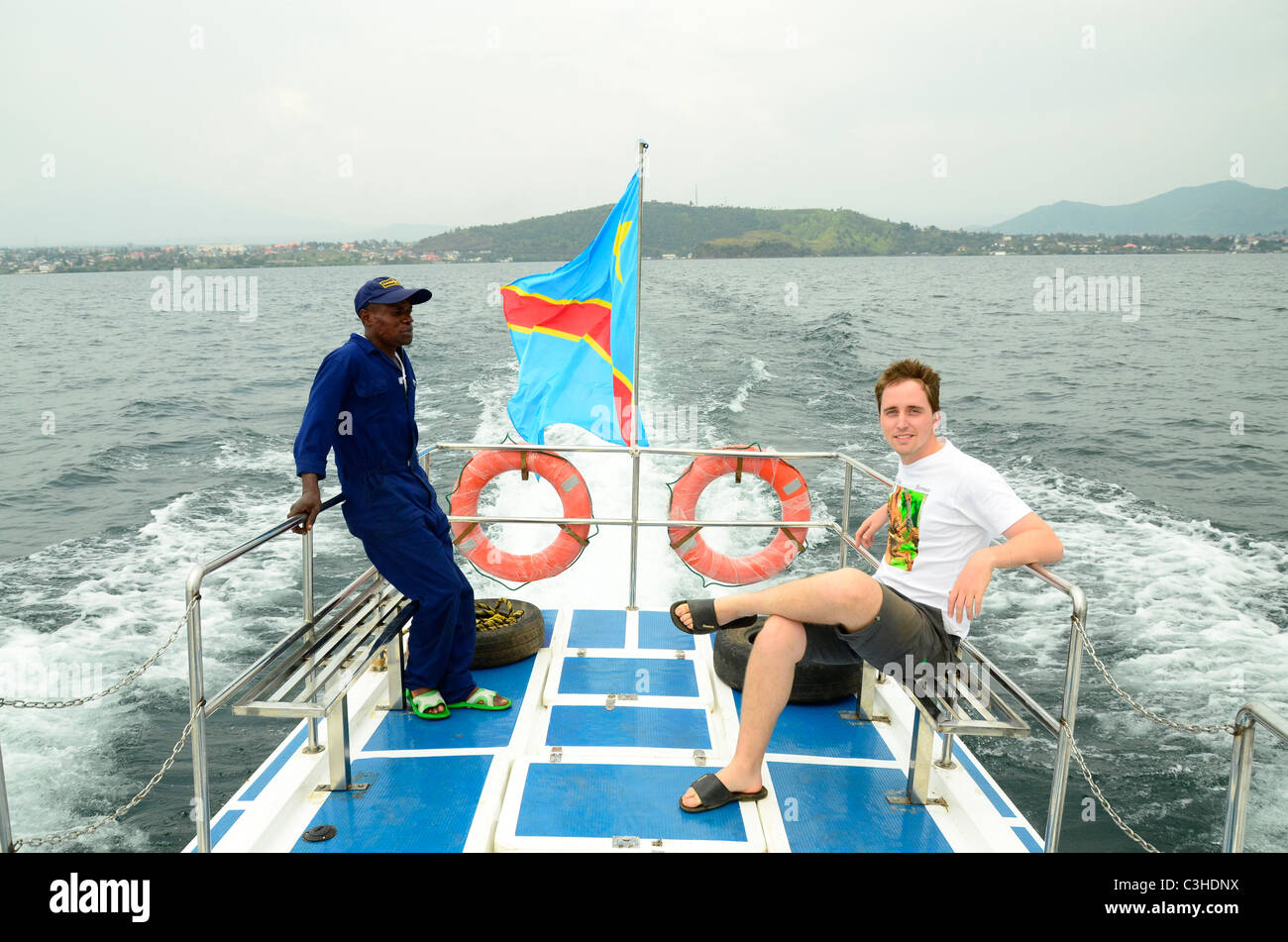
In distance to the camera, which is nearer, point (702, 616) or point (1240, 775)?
point (1240, 775)

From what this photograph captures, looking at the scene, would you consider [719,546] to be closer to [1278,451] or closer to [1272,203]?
[1278,451]

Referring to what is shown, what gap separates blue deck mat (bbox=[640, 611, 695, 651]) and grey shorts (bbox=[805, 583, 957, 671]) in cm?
173

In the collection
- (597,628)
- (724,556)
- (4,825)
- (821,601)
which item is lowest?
(597,628)

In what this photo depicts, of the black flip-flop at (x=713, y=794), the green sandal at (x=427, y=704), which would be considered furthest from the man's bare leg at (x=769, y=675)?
the green sandal at (x=427, y=704)

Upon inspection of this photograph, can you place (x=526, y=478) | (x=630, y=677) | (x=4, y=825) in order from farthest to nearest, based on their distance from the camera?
(x=526, y=478) → (x=630, y=677) → (x=4, y=825)

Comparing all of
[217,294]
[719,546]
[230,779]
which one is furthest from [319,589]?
[217,294]

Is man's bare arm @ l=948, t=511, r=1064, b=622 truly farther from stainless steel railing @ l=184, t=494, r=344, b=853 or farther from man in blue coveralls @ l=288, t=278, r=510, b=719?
stainless steel railing @ l=184, t=494, r=344, b=853

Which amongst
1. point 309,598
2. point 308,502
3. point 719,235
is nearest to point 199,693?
point 308,502

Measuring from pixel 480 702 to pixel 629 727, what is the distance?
66 centimetres

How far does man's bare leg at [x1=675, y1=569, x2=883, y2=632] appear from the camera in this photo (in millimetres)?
2715

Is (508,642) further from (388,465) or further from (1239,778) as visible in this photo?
(1239,778)

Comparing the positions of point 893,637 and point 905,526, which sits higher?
point 905,526

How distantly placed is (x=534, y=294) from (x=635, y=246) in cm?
63

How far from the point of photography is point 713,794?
301 cm
